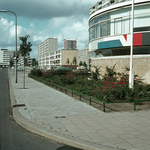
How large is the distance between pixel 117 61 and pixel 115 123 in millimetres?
12241

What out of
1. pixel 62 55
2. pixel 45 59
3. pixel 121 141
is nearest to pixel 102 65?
pixel 121 141

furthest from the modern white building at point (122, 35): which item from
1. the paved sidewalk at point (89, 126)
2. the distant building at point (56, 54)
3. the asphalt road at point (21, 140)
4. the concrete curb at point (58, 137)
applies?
the distant building at point (56, 54)

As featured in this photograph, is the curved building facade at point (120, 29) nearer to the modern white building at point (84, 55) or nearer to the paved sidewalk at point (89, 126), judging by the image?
the paved sidewalk at point (89, 126)

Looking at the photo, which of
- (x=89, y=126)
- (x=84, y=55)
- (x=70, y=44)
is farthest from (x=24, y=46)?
(x=70, y=44)

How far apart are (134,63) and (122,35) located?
10.9 feet

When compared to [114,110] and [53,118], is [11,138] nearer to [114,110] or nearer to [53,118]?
[53,118]

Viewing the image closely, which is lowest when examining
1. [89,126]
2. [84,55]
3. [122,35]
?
[89,126]

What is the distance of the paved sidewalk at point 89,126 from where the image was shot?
175 inches

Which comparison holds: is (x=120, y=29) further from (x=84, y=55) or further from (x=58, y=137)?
(x=84, y=55)

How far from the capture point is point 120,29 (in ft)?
59.2

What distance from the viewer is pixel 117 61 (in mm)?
17578

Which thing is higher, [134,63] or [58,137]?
[134,63]

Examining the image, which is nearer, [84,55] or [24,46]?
[24,46]

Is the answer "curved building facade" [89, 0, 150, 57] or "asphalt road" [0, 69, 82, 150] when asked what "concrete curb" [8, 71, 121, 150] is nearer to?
"asphalt road" [0, 69, 82, 150]
